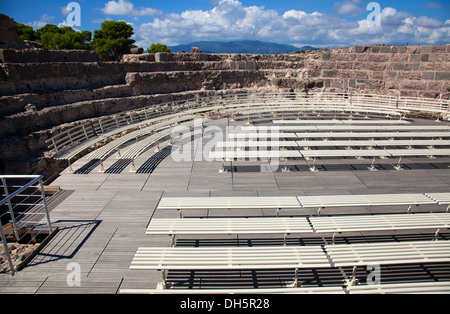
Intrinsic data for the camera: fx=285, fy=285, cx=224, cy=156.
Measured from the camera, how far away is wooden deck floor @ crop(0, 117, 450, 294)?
12.3 ft

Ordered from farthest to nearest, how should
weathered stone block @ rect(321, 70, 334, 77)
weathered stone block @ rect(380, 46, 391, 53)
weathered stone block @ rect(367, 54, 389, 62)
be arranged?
1. weathered stone block @ rect(321, 70, 334, 77)
2. weathered stone block @ rect(367, 54, 389, 62)
3. weathered stone block @ rect(380, 46, 391, 53)

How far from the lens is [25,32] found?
32938 millimetres

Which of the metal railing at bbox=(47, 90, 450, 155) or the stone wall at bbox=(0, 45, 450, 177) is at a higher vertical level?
A: the stone wall at bbox=(0, 45, 450, 177)

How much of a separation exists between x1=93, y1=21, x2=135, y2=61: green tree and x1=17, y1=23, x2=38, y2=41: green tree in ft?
22.4

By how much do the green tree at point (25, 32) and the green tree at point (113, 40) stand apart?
6841mm

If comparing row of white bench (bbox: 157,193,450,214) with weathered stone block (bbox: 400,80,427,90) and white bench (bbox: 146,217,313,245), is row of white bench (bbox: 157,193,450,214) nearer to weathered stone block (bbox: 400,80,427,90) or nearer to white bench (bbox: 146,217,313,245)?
white bench (bbox: 146,217,313,245)

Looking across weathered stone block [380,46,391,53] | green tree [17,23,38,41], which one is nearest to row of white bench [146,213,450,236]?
weathered stone block [380,46,391,53]

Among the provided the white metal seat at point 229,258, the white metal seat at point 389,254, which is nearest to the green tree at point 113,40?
the white metal seat at point 229,258

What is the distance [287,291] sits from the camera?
3.16 meters

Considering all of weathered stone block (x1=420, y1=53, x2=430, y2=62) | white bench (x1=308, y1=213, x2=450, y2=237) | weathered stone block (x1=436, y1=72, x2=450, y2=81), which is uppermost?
weathered stone block (x1=420, y1=53, x2=430, y2=62)

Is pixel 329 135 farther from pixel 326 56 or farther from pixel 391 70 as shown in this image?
pixel 326 56

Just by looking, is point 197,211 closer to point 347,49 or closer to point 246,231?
point 246,231
